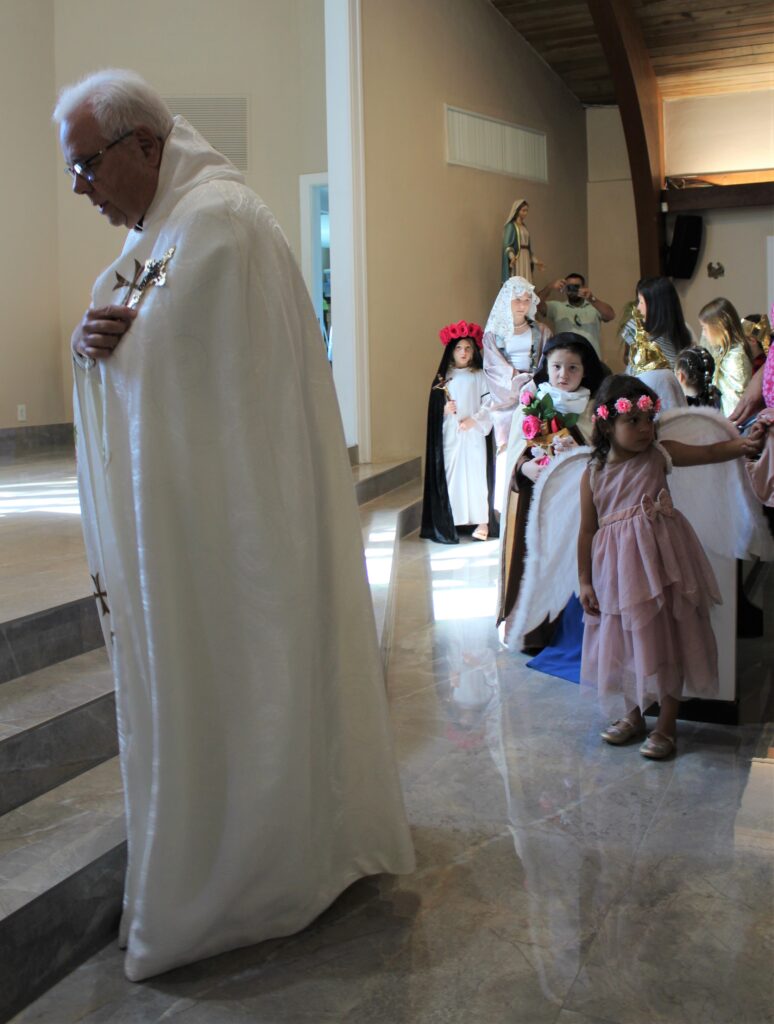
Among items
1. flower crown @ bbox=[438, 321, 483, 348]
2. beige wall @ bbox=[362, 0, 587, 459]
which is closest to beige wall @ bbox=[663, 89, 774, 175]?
beige wall @ bbox=[362, 0, 587, 459]

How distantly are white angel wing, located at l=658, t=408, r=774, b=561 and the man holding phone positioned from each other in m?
7.09

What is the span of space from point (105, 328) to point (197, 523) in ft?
1.33

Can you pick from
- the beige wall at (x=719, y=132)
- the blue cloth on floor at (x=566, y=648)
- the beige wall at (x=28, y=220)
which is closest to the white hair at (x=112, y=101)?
the blue cloth on floor at (x=566, y=648)

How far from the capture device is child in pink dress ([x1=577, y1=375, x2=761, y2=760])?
3.24 m

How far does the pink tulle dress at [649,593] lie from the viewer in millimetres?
3227

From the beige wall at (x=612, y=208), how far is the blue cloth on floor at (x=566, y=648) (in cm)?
886

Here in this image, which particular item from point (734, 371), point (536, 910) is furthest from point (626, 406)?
point (734, 371)

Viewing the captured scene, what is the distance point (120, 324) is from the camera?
2.00 m

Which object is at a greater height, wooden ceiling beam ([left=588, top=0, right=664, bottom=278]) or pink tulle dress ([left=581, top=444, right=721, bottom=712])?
wooden ceiling beam ([left=588, top=0, right=664, bottom=278])

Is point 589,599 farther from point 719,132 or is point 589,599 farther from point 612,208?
point 612,208

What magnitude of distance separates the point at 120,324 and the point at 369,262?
6812 mm

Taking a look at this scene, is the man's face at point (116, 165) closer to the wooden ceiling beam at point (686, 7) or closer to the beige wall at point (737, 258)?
the wooden ceiling beam at point (686, 7)

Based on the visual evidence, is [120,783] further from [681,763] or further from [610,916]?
[681,763]

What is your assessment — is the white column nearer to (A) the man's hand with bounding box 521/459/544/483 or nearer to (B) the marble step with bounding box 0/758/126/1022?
(A) the man's hand with bounding box 521/459/544/483
